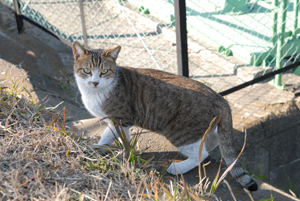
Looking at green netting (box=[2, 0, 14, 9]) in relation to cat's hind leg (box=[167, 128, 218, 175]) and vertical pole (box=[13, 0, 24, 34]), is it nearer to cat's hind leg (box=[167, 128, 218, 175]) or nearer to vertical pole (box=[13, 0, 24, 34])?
vertical pole (box=[13, 0, 24, 34])

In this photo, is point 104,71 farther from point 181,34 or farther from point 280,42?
point 280,42

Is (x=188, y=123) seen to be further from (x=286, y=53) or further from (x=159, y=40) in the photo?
(x=159, y=40)

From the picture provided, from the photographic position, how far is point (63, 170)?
1.64 metres

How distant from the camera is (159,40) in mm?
4746

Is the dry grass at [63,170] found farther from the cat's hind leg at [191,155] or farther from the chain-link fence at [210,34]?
the chain-link fence at [210,34]

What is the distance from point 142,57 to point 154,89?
2259 millimetres

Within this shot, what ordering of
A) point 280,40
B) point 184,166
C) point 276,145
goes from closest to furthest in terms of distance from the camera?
point 184,166, point 276,145, point 280,40

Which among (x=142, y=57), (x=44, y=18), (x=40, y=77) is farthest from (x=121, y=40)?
(x=40, y=77)

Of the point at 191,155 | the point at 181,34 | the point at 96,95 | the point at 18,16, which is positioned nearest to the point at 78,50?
the point at 96,95

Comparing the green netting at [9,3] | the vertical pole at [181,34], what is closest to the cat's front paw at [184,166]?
the vertical pole at [181,34]

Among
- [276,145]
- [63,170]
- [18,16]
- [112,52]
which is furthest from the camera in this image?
[18,16]

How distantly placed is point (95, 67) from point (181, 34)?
946 mm

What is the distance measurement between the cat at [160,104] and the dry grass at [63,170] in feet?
1.16

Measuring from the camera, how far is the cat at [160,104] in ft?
7.13
